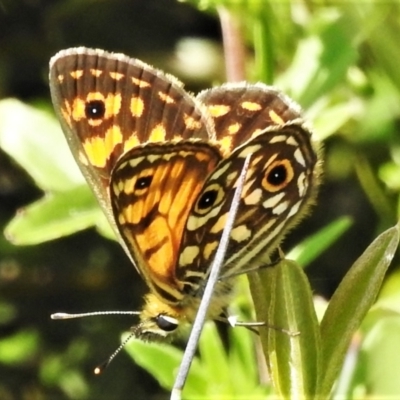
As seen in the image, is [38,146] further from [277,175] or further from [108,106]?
[277,175]

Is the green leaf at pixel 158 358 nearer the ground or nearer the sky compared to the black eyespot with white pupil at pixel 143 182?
nearer the ground

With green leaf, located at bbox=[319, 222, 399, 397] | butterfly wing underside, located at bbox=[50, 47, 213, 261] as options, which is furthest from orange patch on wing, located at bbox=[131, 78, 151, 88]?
green leaf, located at bbox=[319, 222, 399, 397]

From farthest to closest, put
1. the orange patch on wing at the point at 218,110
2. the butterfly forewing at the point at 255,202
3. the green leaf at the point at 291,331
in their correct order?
1. the orange patch on wing at the point at 218,110
2. the butterfly forewing at the point at 255,202
3. the green leaf at the point at 291,331

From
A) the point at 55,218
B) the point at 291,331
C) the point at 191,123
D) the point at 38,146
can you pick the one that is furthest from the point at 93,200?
the point at 291,331

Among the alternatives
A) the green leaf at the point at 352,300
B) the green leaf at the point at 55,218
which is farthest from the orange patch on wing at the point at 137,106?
the green leaf at the point at 352,300

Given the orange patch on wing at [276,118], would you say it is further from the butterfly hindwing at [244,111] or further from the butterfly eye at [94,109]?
the butterfly eye at [94,109]

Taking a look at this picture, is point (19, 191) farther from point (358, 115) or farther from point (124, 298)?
point (358, 115)

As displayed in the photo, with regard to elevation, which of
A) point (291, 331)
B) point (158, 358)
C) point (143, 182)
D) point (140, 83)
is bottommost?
point (158, 358)
